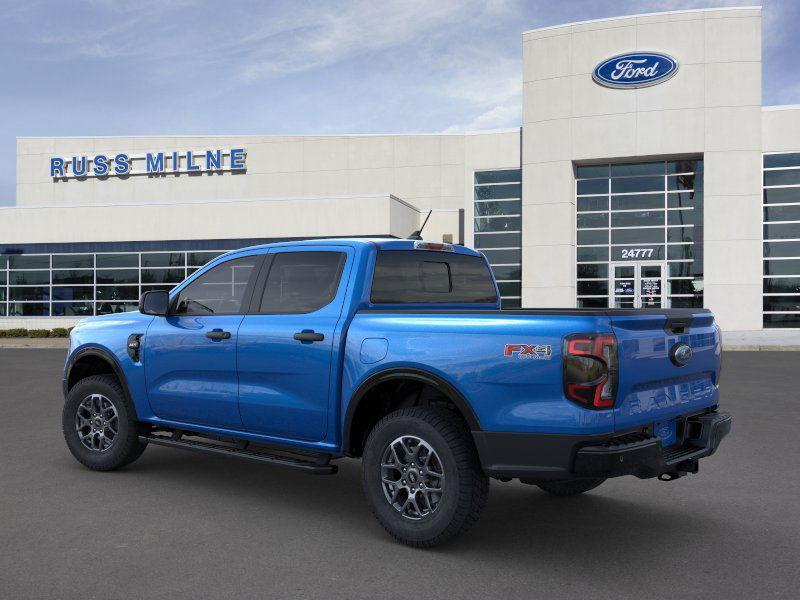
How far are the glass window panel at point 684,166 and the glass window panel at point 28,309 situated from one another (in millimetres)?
28566

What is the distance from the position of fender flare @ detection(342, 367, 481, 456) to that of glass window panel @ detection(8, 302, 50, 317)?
117ft

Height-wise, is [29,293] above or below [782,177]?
below

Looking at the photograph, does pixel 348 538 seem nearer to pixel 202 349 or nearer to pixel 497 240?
pixel 202 349

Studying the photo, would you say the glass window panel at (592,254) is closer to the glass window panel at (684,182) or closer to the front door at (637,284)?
the front door at (637,284)

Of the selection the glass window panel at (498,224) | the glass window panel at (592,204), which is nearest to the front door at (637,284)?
the glass window panel at (592,204)

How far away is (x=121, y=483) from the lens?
6480 mm

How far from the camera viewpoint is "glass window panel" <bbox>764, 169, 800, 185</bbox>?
31406 mm

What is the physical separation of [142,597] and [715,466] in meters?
5.19

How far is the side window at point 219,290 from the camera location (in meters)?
6.07

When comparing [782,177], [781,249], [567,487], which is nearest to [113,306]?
[781,249]

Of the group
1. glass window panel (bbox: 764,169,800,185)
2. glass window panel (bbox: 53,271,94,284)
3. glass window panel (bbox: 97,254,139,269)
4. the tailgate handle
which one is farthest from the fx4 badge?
glass window panel (bbox: 53,271,94,284)

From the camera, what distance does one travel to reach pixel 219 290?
6.38 meters

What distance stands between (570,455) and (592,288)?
30.1 meters

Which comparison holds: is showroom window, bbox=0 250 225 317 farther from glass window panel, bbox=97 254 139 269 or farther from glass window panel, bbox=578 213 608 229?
glass window panel, bbox=578 213 608 229
